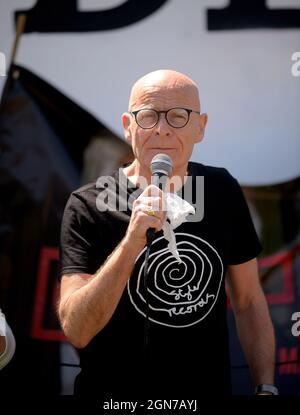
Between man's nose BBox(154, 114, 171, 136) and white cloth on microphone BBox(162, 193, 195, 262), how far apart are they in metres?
0.18

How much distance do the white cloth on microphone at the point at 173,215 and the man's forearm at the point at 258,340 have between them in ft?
1.39

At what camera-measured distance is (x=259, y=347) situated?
1.85 meters

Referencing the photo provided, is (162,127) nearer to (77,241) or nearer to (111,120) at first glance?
(77,241)

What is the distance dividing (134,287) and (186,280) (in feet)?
0.53

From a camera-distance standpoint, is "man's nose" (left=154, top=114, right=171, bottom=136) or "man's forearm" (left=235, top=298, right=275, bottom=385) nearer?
"man's nose" (left=154, top=114, right=171, bottom=136)

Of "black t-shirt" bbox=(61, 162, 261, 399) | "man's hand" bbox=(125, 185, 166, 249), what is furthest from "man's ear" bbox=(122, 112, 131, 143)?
"man's hand" bbox=(125, 185, 166, 249)

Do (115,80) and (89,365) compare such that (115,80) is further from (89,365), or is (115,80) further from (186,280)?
(89,365)

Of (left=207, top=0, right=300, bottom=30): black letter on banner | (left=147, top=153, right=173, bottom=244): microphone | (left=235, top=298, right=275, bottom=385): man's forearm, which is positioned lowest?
(left=235, top=298, right=275, bottom=385): man's forearm

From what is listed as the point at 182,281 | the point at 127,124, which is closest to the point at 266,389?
the point at 182,281

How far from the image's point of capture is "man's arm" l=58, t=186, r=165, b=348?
4.49 ft

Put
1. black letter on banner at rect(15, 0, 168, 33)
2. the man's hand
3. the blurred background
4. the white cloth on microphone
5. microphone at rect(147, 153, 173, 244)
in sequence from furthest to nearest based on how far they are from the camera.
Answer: black letter on banner at rect(15, 0, 168, 33), the blurred background, the white cloth on microphone, microphone at rect(147, 153, 173, 244), the man's hand

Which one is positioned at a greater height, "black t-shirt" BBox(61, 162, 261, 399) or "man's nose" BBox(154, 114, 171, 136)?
"man's nose" BBox(154, 114, 171, 136)

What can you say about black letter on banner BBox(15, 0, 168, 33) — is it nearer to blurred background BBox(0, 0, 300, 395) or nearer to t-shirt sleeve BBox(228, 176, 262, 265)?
blurred background BBox(0, 0, 300, 395)

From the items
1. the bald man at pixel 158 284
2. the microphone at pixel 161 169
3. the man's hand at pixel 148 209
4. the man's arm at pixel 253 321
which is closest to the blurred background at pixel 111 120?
the man's arm at pixel 253 321
